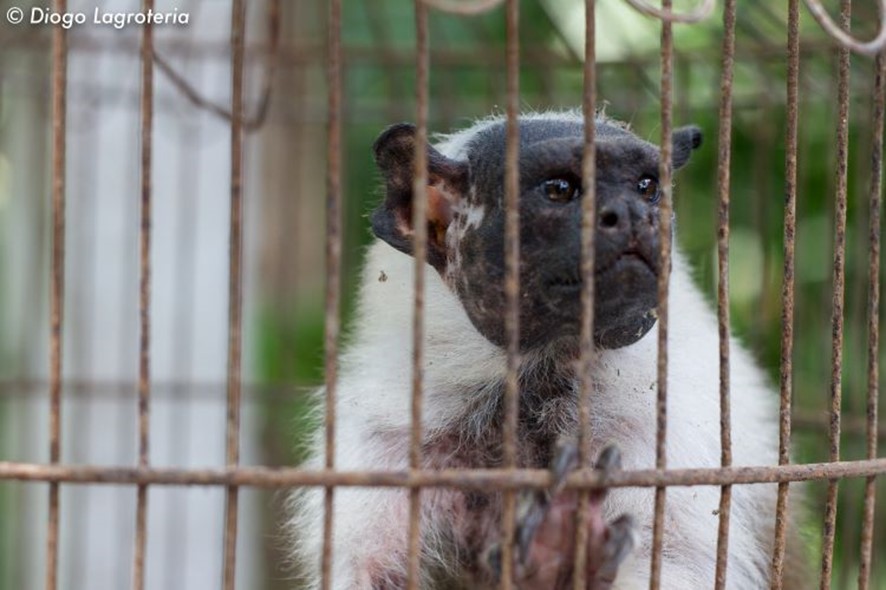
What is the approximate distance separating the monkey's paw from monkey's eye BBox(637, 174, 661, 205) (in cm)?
78

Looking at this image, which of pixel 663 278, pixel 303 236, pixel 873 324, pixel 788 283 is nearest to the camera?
pixel 663 278

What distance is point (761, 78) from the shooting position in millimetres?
4914

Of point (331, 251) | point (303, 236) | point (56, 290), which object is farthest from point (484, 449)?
point (303, 236)

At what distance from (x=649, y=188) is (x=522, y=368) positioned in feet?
1.91

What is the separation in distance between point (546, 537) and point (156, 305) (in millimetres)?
4980

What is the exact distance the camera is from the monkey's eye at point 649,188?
8.79 ft

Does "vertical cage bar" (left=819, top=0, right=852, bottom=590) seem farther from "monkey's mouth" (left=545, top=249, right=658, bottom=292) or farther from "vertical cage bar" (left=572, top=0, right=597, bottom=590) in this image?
"vertical cage bar" (left=572, top=0, right=597, bottom=590)

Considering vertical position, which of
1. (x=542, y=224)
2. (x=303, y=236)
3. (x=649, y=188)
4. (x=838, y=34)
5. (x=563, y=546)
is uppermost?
(x=303, y=236)

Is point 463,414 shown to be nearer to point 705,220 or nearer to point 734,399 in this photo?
point 734,399

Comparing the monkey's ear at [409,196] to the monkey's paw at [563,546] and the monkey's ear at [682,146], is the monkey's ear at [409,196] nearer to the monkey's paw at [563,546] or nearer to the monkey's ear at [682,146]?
the monkey's ear at [682,146]

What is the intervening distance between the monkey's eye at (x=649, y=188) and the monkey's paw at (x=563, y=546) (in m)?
0.78

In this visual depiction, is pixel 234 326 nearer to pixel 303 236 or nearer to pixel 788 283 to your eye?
pixel 788 283

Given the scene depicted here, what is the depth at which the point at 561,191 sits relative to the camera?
8.55ft

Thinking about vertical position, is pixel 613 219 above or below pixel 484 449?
above
